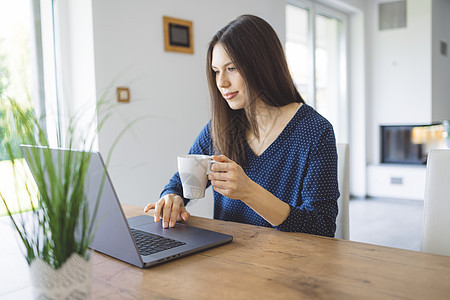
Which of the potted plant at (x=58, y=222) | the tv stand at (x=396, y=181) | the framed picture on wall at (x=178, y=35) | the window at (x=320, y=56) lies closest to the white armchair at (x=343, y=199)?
the potted plant at (x=58, y=222)

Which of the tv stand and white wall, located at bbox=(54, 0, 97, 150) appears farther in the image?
the tv stand

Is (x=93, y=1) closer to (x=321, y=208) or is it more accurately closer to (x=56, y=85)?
(x=56, y=85)

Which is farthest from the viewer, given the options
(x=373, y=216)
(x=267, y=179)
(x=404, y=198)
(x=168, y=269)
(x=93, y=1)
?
(x=404, y=198)

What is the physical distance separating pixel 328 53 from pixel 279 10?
1437 millimetres

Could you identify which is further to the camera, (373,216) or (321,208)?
(373,216)

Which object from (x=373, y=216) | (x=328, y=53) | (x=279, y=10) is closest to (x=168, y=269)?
(x=279, y=10)

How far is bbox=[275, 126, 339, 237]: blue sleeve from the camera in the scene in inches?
46.4

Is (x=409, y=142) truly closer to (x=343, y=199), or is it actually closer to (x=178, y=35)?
(x=178, y=35)

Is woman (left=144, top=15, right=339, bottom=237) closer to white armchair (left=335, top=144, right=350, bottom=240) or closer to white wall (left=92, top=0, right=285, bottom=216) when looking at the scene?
white armchair (left=335, top=144, right=350, bottom=240)

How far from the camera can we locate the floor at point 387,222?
3.45 meters

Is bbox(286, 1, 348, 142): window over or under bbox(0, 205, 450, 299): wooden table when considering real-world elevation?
over

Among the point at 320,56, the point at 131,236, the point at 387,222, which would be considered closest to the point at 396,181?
the point at 387,222

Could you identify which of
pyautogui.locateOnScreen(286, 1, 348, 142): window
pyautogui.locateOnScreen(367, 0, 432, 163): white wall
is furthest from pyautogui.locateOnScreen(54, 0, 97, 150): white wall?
pyautogui.locateOnScreen(367, 0, 432, 163): white wall

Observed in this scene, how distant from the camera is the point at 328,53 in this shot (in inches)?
195
